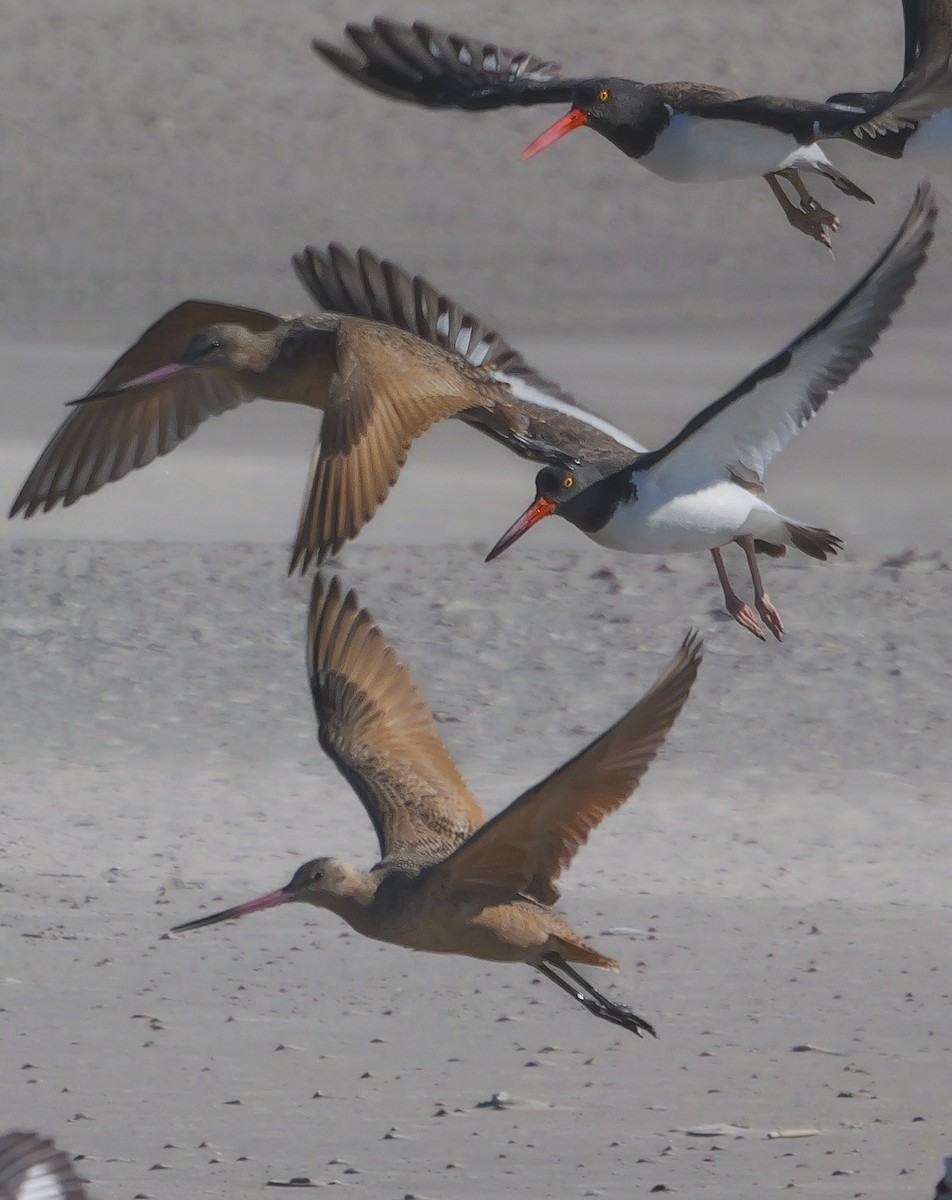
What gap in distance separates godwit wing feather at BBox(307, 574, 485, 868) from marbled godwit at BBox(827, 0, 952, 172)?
6.51 ft

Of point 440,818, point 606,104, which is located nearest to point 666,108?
point 606,104

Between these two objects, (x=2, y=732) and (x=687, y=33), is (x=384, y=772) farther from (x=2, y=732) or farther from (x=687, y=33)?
(x=687, y=33)

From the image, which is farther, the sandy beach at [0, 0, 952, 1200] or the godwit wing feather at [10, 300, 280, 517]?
the sandy beach at [0, 0, 952, 1200]

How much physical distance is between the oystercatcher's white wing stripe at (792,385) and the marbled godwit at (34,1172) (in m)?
2.45

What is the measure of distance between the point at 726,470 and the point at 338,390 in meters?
1.20

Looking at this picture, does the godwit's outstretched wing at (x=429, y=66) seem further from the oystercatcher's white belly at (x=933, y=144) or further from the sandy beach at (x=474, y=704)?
the oystercatcher's white belly at (x=933, y=144)

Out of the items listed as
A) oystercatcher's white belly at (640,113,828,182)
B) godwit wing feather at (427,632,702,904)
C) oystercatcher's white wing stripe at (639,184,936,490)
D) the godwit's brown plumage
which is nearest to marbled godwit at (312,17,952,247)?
oystercatcher's white belly at (640,113,828,182)

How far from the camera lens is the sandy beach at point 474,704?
37.2 feet

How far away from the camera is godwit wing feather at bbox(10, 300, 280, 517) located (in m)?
8.41

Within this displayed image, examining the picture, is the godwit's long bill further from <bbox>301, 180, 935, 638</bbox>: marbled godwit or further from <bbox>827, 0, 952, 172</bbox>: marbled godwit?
<bbox>827, 0, 952, 172</bbox>: marbled godwit

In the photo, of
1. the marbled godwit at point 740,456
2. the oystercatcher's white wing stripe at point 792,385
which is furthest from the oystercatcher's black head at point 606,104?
the oystercatcher's white wing stripe at point 792,385

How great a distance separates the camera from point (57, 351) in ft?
Answer: 78.9

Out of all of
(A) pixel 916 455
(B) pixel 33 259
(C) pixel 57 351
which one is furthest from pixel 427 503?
(B) pixel 33 259

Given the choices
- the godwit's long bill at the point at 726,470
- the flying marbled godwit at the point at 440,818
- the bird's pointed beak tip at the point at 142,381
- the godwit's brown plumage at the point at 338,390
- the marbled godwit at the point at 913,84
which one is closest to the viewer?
the flying marbled godwit at the point at 440,818
